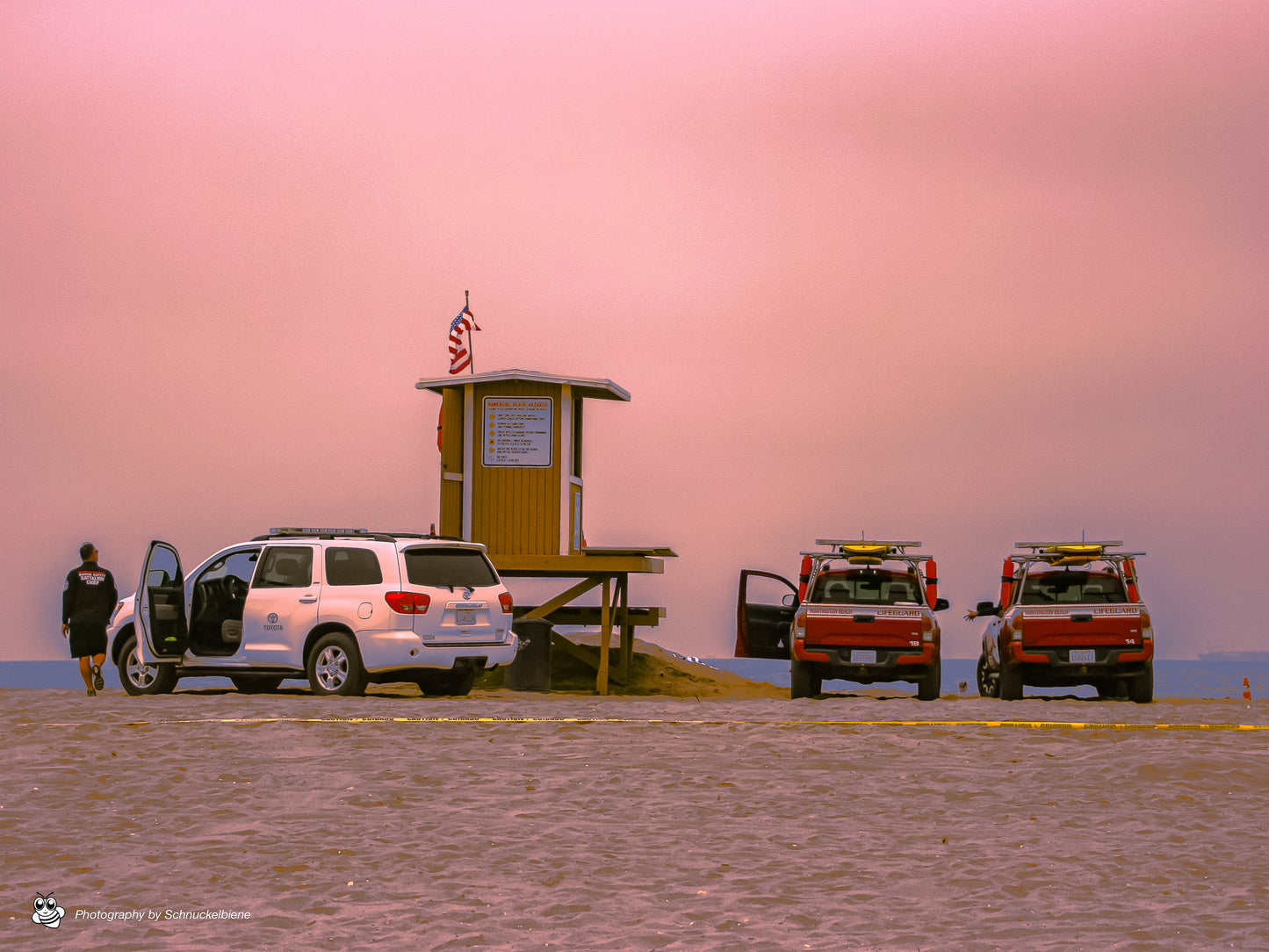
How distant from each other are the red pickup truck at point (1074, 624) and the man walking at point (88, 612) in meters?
11.5

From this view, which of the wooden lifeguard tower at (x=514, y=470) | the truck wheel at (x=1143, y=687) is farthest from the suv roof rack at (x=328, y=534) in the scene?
the truck wheel at (x=1143, y=687)

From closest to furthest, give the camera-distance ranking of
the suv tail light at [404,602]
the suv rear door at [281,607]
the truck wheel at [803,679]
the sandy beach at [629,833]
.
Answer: the sandy beach at [629,833]
the suv tail light at [404,602]
the suv rear door at [281,607]
the truck wheel at [803,679]

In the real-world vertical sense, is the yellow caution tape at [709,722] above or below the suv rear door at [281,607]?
below

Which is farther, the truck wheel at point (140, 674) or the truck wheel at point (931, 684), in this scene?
the truck wheel at point (931, 684)

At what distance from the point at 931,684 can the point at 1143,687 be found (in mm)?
2782

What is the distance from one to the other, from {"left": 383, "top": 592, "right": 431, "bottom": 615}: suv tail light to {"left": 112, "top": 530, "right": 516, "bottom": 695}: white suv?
0.01m

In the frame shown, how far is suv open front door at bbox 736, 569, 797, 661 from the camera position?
2152cm

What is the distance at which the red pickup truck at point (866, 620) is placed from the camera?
747 inches

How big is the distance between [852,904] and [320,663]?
11505mm

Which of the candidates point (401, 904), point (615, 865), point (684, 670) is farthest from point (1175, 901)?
point (684, 670)

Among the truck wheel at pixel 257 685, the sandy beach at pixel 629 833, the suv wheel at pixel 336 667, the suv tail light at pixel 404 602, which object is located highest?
the suv tail light at pixel 404 602

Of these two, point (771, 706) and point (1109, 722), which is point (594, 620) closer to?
point (771, 706)

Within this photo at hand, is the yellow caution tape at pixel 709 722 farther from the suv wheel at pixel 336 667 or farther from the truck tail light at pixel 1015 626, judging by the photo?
the truck tail light at pixel 1015 626

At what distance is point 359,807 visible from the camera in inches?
387
